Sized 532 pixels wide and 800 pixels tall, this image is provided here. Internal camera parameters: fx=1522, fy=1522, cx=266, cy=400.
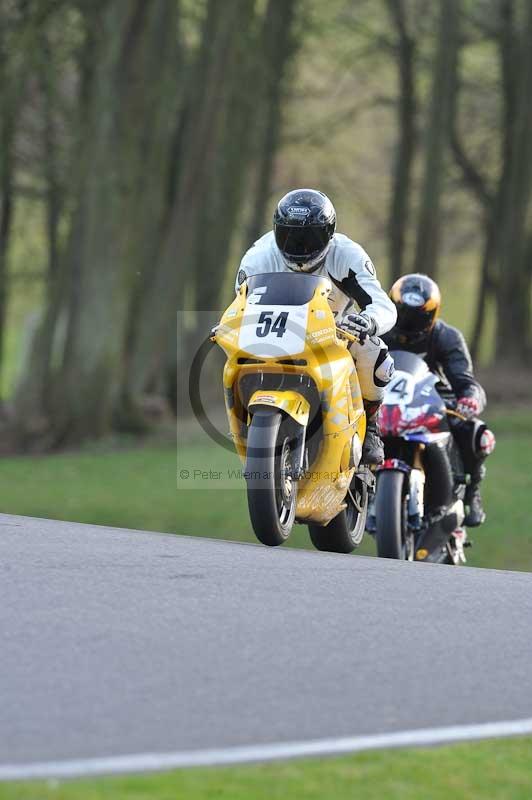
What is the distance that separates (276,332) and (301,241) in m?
0.63

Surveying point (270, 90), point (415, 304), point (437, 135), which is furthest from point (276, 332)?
point (270, 90)

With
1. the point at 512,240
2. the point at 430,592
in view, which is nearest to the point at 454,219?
the point at 512,240

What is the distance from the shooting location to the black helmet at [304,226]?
8.27 meters

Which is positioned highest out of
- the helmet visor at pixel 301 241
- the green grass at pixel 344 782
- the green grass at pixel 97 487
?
the helmet visor at pixel 301 241

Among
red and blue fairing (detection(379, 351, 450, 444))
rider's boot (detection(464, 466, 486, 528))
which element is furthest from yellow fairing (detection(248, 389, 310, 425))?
rider's boot (detection(464, 466, 486, 528))

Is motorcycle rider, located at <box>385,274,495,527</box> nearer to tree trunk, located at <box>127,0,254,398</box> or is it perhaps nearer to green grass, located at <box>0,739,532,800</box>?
green grass, located at <box>0,739,532,800</box>

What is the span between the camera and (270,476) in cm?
779

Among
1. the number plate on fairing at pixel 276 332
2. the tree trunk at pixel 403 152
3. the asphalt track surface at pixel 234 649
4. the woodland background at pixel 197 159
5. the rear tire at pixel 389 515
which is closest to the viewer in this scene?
the asphalt track surface at pixel 234 649

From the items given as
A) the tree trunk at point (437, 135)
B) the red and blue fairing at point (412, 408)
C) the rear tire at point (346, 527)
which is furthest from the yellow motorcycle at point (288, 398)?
the tree trunk at point (437, 135)

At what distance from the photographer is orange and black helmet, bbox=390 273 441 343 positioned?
10.2 metres

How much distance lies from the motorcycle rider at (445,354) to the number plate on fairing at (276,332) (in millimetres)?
2260

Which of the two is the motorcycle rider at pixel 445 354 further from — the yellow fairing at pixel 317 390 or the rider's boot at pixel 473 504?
the yellow fairing at pixel 317 390

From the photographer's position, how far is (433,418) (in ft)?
32.3

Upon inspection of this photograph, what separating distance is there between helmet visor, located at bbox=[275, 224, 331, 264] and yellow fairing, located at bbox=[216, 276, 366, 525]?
0.21m
